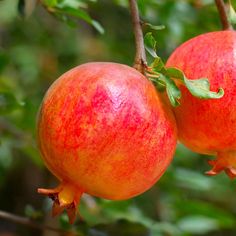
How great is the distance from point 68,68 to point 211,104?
181cm

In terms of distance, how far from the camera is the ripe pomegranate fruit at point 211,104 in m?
1.05

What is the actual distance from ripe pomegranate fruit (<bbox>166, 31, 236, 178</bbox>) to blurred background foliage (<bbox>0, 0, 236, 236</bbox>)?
0.22 metres

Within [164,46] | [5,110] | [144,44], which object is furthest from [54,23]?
[144,44]

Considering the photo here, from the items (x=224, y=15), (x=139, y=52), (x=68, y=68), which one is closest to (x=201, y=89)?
(x=139, y=52)

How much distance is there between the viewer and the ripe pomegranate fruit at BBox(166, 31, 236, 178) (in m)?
1.05

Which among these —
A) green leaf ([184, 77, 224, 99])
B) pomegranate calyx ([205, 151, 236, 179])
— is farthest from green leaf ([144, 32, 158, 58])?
pomegranate calyx ([205, 151, 236, 179])

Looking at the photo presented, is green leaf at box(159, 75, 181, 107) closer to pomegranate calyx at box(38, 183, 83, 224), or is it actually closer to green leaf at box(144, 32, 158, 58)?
green leaf at box(144, 32, 158, 58)

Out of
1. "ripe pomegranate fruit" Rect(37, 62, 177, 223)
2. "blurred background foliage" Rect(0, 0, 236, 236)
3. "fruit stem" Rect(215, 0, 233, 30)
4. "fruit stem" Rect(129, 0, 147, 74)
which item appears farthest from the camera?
"blurred background foliage" Rect(0, 0, 236, 236)

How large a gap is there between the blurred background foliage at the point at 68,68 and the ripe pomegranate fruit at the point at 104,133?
1.08ft

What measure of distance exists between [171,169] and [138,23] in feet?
3.58

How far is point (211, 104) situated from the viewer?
1062 mm

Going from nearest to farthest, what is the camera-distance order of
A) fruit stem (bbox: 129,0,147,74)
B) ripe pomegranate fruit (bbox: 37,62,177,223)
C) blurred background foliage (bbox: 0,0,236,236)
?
ripe pomegranate fruit (bbox: 37,62,177,223) → fruit stem (bbox: 129,0,147,74) → blurred background foliage (bbox: 0,0,236,236)

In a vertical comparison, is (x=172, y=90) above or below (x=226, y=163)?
above

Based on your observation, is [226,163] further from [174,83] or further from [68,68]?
[68,68]
